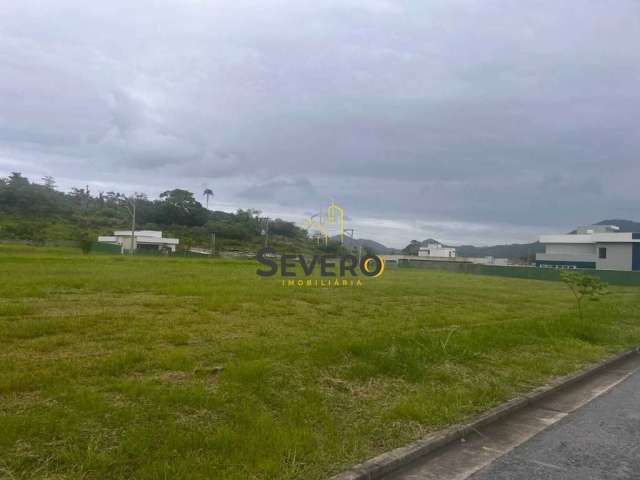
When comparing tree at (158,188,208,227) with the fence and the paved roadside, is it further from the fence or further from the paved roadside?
the paved roadside

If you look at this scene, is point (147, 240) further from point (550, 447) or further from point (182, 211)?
point (550, 447)

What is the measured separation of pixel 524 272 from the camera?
40.4 metres

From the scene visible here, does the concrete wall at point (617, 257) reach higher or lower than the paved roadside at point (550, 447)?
higher

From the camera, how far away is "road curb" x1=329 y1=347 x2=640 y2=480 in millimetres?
3414

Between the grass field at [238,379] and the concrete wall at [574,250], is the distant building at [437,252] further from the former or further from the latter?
the grass field at [238,379]

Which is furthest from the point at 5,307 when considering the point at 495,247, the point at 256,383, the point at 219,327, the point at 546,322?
the point at 495,247

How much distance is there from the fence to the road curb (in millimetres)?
25682

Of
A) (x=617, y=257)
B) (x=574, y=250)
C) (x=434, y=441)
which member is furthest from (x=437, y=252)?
(x=434, y=441)

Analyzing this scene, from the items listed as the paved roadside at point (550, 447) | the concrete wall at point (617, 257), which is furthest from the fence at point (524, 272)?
the paved roadside at point (550, 447)

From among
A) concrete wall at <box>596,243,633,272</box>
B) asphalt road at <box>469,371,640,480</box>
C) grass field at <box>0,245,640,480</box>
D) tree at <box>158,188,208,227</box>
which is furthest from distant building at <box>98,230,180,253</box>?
asphalt road at <box>469,371,640,480</box>

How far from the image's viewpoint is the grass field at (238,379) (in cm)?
329

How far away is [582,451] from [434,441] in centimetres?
123

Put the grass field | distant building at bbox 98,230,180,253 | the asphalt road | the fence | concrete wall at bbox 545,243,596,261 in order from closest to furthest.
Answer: the grass field, the asphalt road, the fence, concrete wall at bbox 545,243,596,261, distant building at bbox 98,230,180,253

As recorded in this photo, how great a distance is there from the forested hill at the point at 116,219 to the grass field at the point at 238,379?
38.7 m
